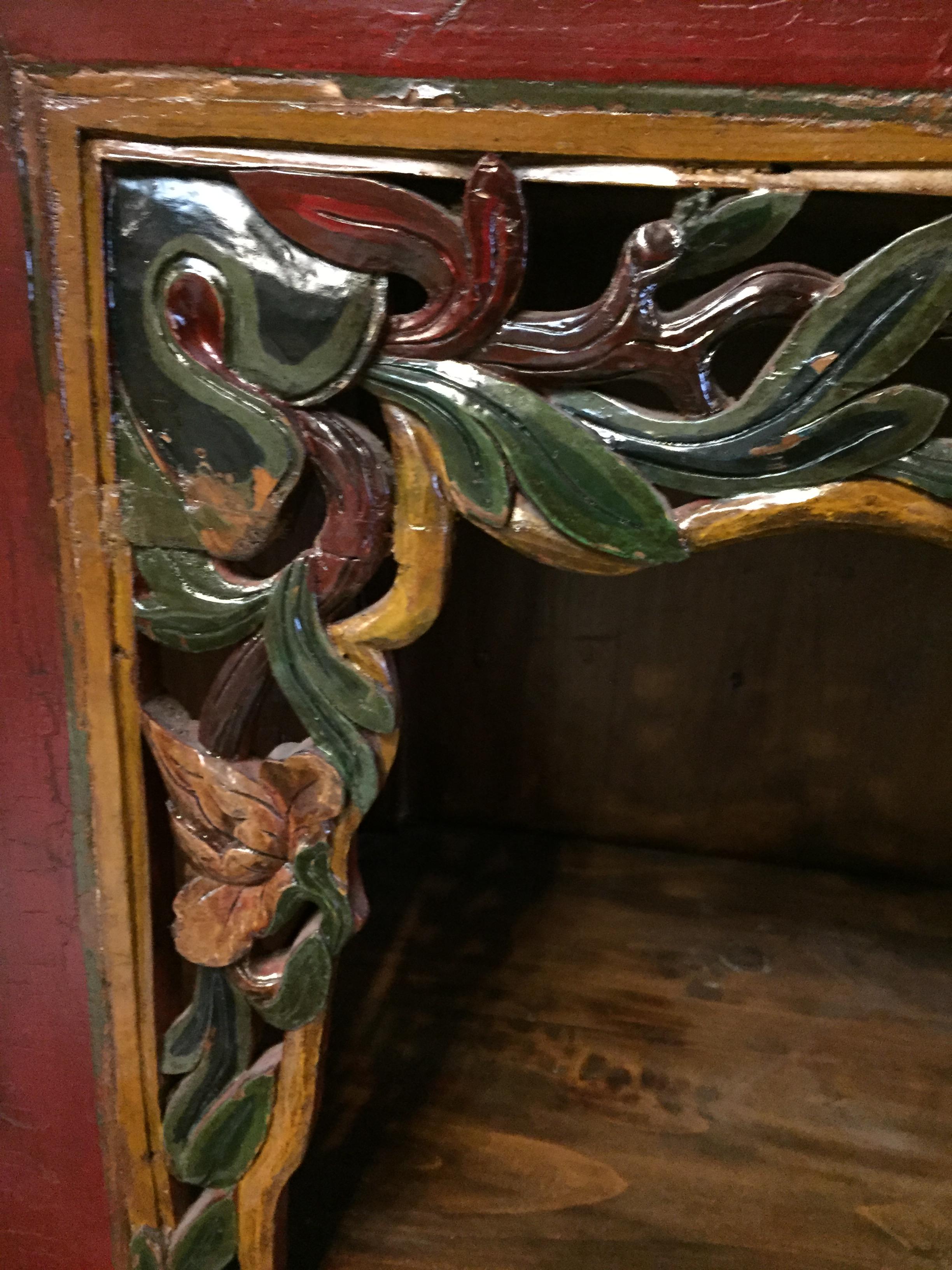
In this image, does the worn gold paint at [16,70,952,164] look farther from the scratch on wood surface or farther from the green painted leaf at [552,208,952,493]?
the scratch on wood surface

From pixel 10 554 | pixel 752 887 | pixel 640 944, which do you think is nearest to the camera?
pixel 10 554

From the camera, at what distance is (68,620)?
50 centimetres

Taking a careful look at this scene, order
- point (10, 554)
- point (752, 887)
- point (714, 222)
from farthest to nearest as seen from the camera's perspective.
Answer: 1. point (752, 887)
2. point (10, 554)
3. point (714, 222)

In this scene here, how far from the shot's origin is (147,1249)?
0.59 meters

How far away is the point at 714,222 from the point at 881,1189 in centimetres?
84

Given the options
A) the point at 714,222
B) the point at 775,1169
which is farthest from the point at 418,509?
the point at 775,1169

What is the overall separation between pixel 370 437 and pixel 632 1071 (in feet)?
2.44

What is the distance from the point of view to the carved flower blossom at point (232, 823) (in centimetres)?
49

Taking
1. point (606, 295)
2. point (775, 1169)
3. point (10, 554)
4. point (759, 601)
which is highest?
point (606, 295)

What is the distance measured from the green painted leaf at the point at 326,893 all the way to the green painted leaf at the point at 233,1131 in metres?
0.11

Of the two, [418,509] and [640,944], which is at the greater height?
[418,509]

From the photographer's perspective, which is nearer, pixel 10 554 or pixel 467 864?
pixel 10 554

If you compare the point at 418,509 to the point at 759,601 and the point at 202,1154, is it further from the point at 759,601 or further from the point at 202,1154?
the point at 759,601

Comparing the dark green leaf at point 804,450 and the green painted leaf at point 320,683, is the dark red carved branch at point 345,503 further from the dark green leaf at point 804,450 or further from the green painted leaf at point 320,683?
the dark green leaf at point 804,450
